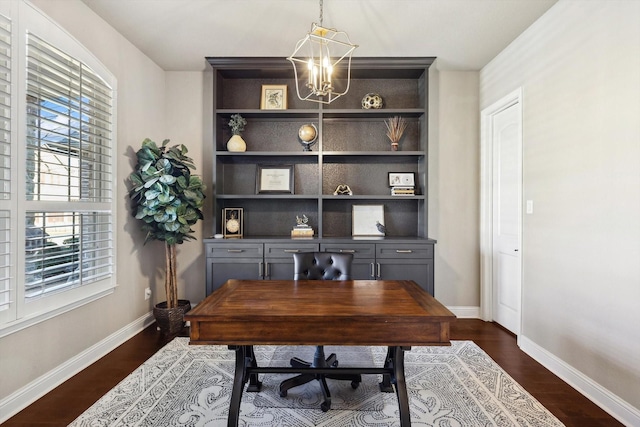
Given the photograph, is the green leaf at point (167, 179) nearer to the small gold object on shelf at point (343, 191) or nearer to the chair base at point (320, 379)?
the small gold object on shelf at point (343, 191)

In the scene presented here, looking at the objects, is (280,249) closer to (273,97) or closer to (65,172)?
(273,97)

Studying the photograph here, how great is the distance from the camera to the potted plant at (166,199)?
9.64ft

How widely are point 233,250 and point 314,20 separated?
2.27 metres

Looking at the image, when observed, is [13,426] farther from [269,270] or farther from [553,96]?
[553,96]

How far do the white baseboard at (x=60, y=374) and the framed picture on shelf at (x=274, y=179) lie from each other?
1909mm

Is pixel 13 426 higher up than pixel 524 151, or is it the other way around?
pixel 524 151

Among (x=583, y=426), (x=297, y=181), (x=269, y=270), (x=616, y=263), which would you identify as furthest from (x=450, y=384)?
(x=297, y=181)

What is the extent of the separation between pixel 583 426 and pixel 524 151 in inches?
81.0

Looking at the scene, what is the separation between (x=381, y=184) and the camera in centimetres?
377

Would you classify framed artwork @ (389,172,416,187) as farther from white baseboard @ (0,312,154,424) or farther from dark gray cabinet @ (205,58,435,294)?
white baseboard @ (0,312,154,424)

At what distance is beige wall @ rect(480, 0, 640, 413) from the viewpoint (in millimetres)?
1876

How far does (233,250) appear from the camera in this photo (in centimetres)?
327

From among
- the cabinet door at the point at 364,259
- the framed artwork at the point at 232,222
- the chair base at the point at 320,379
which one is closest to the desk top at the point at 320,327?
the chair base at the point at 320,379

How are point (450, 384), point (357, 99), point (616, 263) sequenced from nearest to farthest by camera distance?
point (616, 263), point (450, 384), point (357, 99)
